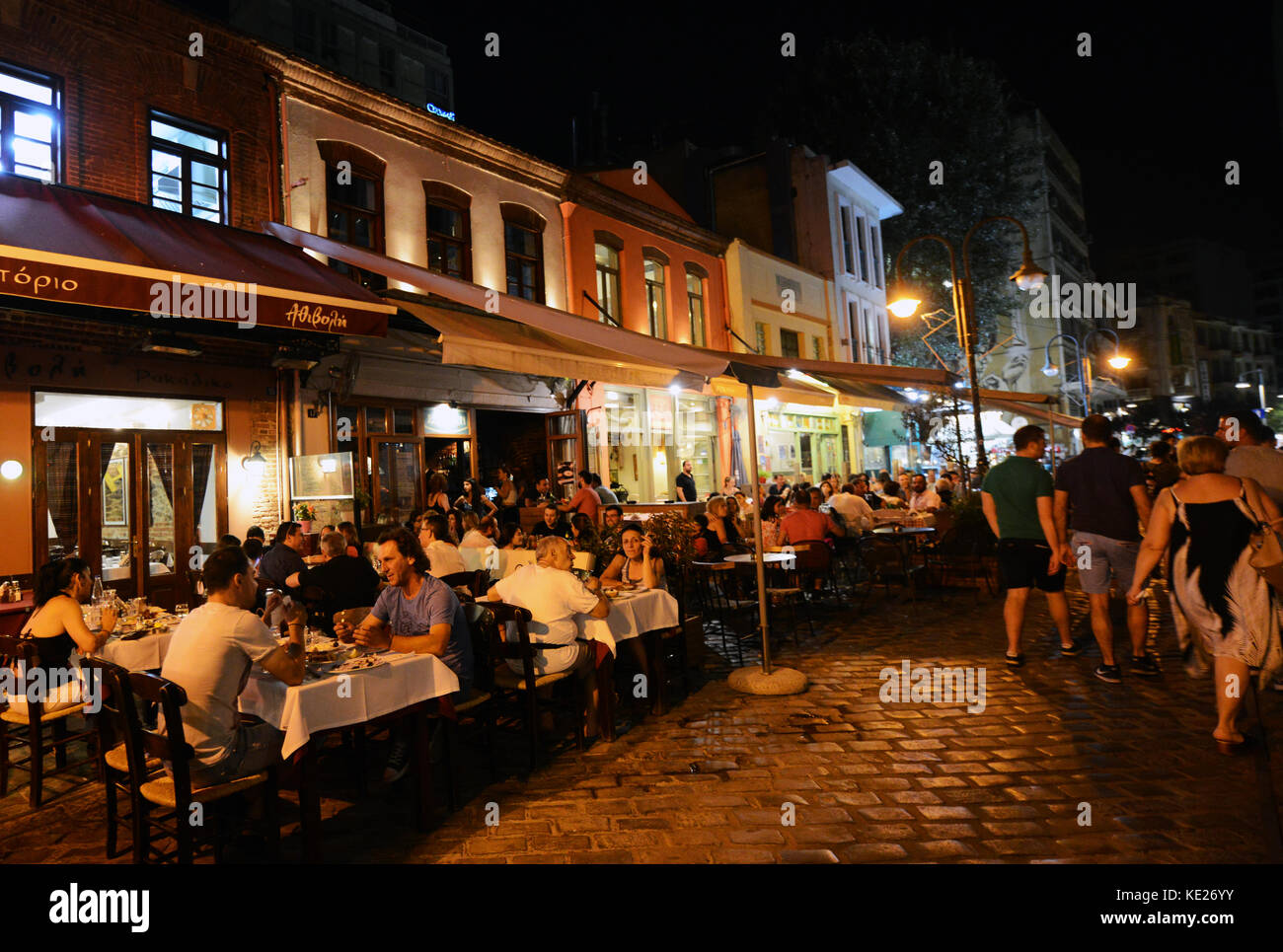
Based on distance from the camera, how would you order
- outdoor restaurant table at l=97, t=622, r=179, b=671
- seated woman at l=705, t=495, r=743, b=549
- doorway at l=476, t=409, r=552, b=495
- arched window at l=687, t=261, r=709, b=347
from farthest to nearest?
arched window at l=687, t=261, r=709, b=347
doorway at l=476, t=409, r=552, b=495
seated woman at l=705, t=495, r=743, b=549
outdoor restaurant table at l=97, t=622, r=179, b=671

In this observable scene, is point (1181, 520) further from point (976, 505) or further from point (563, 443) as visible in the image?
point (563, 443)

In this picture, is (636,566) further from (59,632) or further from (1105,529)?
(59,632)

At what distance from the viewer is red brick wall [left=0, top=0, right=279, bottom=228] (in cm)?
866

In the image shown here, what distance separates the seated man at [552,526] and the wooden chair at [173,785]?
20.7 ft

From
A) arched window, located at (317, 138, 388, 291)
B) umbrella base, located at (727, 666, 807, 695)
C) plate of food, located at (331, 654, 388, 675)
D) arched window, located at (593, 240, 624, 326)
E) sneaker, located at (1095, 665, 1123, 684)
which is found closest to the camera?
plate of food, located at (331, 654, 388, 675)

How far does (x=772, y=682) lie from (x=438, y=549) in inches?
128

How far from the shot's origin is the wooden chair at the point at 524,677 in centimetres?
470

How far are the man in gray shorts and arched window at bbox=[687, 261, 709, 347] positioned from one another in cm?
1419

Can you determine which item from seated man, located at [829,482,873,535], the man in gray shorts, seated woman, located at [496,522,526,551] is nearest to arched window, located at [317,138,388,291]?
seated woman, located at [496,522,526,551]

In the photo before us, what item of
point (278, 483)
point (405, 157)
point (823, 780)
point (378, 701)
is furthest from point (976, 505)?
point (405, 157)

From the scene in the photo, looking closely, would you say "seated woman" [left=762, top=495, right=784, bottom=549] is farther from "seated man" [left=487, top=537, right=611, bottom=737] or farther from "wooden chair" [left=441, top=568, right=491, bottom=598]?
"seated man" [left=487, top=537, right=611, bottom=737]

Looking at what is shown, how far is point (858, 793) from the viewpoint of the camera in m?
3.99

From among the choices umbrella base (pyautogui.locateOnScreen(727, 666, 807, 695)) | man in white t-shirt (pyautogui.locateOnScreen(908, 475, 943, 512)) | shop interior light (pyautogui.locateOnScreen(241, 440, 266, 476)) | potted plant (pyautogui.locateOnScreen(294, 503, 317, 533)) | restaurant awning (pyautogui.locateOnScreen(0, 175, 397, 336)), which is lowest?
umbrella base (pyautogui.locateOnScreen(727, 666, 807, 695))

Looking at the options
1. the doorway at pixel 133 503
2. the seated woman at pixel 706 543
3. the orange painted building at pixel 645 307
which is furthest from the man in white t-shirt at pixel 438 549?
the orange painted building at pixel 645 307
